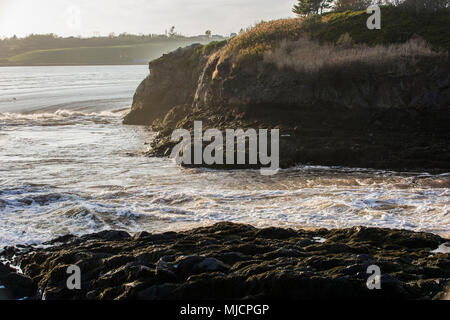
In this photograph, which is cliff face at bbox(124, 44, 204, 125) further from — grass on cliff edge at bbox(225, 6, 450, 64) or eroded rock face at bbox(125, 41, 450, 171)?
eroded rock face at bbox(125, 41, 450, 171)

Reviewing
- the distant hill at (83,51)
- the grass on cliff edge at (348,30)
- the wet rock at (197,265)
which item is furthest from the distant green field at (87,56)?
the wet rock at (197,265)

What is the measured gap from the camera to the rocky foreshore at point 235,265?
7.39m

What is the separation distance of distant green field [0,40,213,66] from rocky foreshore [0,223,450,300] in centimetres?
13684

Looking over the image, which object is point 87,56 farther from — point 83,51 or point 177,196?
point 177,196

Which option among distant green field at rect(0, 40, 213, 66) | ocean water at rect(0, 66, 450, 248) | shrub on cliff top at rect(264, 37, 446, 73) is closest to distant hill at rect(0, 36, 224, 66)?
distant green field at rect(0, 40, 213, 66)

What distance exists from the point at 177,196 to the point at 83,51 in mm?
147466

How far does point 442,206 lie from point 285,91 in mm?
10679

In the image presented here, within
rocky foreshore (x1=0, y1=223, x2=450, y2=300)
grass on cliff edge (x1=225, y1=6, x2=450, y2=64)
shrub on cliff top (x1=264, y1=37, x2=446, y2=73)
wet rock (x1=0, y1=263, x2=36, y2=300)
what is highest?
grass on cliff edge (x1=225, y1=6, x2=450, y2=64)

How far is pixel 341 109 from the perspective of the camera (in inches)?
826

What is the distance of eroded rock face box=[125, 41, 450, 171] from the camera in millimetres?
18344

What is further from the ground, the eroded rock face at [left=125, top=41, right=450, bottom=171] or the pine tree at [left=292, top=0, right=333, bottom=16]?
the pine tree at [left=292, top=0, right=333, bottom=16]

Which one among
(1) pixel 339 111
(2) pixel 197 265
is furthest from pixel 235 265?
(1) pixel 339 111

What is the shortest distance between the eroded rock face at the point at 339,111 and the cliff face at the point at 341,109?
4cm
